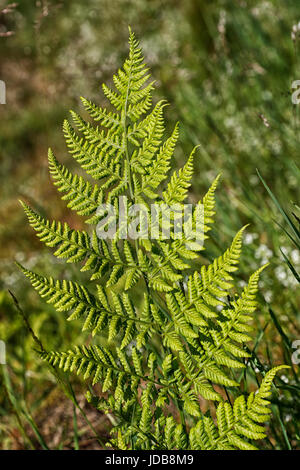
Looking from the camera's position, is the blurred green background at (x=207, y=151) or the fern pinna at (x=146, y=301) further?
the blurred green background at (x=207, y=151)

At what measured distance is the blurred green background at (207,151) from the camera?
200 centimetres

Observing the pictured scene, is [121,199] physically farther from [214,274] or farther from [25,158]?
[25,158]

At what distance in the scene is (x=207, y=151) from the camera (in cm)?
316

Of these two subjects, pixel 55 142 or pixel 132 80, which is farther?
pixel 55 142

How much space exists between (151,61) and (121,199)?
3.51m

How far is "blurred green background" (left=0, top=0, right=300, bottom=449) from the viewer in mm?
2002

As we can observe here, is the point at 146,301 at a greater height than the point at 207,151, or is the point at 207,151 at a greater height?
the point at 207,151

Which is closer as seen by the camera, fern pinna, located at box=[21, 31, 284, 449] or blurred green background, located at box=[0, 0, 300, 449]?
fern pinna, located at box=[21, 31, 284, 449]

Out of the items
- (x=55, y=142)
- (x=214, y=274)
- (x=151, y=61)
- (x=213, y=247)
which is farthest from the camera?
(x=55, y=142)

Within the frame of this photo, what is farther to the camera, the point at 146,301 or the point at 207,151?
the point at 207,151

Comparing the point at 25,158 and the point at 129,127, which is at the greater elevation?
the point at 25,158

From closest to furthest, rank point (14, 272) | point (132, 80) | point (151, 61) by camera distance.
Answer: point (132, 80) < point (14, 272) < point (151, 61)

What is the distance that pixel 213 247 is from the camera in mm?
2178
